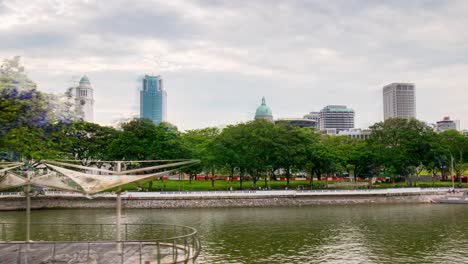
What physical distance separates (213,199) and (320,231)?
25.2 meters

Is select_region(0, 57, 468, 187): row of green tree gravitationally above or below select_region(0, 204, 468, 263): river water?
above

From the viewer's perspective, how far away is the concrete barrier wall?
61.2 m

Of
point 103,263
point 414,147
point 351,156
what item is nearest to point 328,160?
point 351,156

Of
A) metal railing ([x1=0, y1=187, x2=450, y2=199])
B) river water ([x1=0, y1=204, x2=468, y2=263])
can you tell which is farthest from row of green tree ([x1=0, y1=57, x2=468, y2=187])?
river water ([x1=0, y1=204, x2=468, y2=263])

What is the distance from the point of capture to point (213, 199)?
63.5 metres

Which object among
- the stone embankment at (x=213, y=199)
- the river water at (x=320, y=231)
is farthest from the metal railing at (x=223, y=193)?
the river water at (x=320, y=231)

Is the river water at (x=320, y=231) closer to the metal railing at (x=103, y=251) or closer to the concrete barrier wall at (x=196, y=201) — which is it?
the concrete barrier wall at (x=196, y=201)

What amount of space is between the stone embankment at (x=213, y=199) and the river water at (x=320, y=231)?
9.00 feet

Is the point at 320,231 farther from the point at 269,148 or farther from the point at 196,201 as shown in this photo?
→ the point at 269,148

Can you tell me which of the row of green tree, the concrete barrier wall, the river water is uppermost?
the row of green tree

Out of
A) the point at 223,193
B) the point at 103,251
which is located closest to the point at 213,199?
the point at 223,193

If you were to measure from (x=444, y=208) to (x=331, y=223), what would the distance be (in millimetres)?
22518

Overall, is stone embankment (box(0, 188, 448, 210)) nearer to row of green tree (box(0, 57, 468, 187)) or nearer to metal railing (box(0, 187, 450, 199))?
metal railing (box(0, 187, 450, 199))

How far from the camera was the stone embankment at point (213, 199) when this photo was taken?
6131 cm
